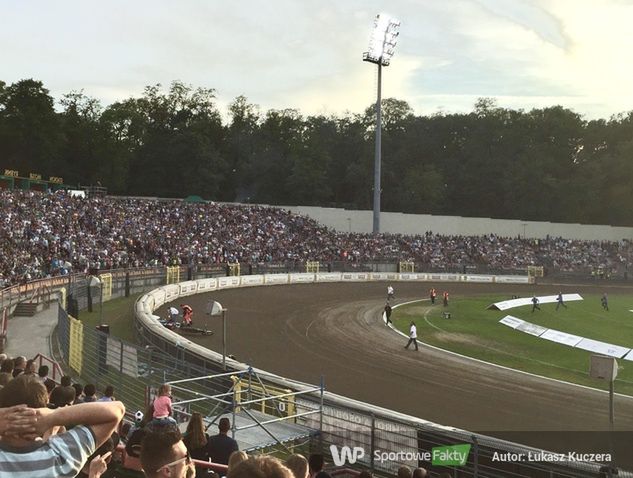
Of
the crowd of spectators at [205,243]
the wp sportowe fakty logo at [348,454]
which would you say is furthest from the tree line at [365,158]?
the wp sportowe fakty logo at [348,454]

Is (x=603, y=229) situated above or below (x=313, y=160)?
below

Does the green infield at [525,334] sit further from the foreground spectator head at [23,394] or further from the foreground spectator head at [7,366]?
the foreground spectator head at [23,394]

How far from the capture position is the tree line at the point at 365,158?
97062mm

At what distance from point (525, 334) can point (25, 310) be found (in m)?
27.5

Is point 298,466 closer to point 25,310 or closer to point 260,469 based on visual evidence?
point 260,469

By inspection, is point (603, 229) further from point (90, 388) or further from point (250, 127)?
point (90, 388)

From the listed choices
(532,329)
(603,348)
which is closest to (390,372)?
(603,348)

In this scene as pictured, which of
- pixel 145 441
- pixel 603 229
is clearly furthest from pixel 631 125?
pixel 145 441

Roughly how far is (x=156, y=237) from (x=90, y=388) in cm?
4785

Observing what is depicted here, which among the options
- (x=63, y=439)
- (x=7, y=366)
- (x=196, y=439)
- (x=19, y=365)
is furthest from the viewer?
(x=19, y=365)

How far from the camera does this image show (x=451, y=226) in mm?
85500

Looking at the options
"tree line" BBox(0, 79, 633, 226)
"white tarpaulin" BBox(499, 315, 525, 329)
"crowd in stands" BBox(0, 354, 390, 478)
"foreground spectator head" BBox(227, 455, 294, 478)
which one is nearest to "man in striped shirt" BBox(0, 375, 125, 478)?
"crowd in stands" BBox(0, 354, 390, 478)

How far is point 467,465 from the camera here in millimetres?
12844

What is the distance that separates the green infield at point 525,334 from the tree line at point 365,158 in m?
49.6
